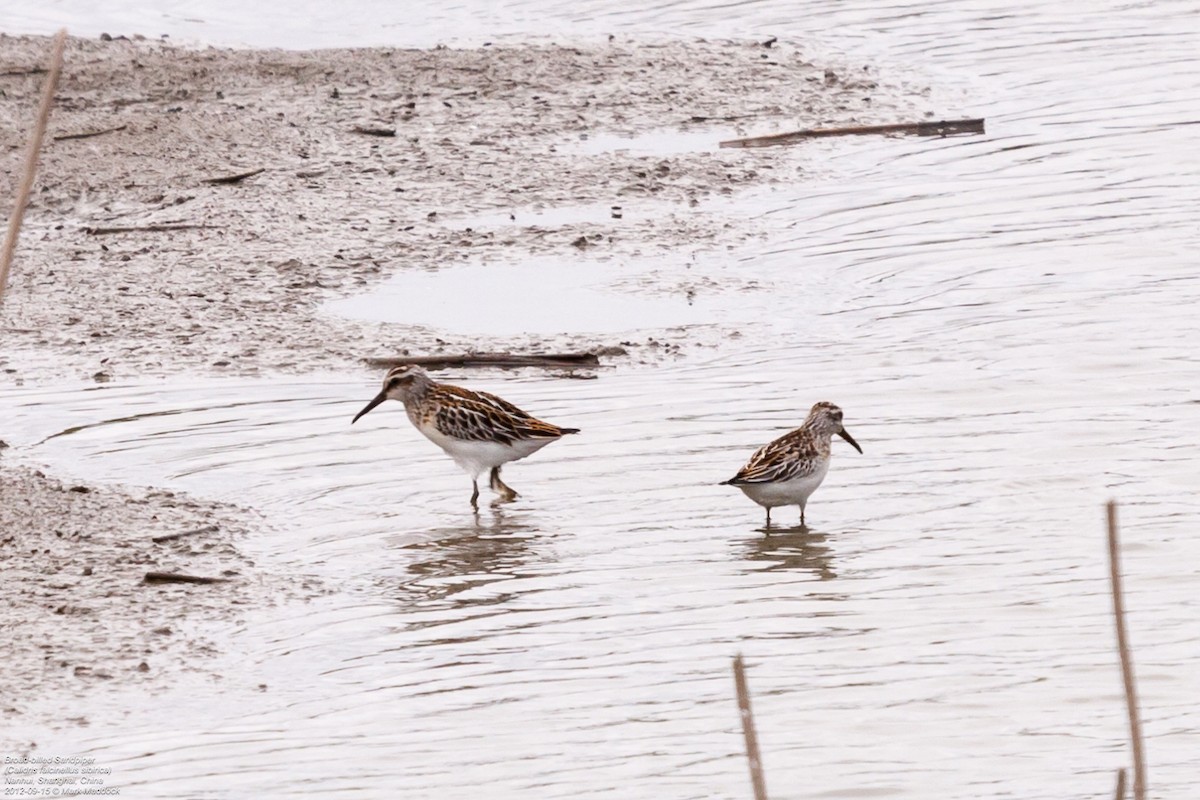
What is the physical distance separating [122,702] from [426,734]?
1.21 metres

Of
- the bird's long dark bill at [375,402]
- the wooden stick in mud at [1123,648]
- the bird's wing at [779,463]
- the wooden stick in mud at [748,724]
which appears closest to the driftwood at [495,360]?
the bird's long dark bill at [375,402]

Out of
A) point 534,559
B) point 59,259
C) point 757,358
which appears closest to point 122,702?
point 534,559

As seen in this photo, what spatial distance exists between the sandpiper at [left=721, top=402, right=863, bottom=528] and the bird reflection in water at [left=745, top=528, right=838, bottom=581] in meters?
0.16

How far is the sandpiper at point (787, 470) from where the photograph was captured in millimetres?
9508

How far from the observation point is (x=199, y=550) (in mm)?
9344

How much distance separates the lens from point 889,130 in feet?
56.4

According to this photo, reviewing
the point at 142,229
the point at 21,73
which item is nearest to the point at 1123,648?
the point at 142,229

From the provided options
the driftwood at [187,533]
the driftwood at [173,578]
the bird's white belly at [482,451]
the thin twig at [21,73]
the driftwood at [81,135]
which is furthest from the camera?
the thin twig at [21,73]

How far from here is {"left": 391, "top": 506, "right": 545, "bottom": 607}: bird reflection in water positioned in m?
8.88

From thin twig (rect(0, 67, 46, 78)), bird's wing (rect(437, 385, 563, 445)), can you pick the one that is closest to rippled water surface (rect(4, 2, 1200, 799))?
bird's wing (rect(437, 385, 563, 445))

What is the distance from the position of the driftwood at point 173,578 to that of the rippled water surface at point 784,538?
1.44 ft

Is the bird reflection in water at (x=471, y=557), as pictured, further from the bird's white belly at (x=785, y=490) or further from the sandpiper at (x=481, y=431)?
the bird's white belly at (x=785, y=490)

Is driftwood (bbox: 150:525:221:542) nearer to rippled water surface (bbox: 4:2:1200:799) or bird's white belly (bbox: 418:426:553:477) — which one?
rippled water surface (bbox: 4:2:1200:799)

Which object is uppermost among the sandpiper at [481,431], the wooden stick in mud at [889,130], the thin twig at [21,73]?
the thin twig at [21,73]
